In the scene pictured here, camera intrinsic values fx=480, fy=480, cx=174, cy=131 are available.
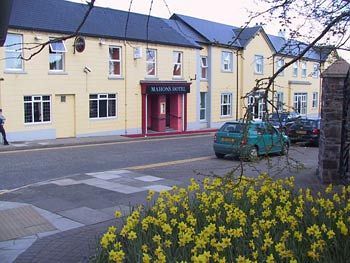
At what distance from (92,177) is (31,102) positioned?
39.6 ft

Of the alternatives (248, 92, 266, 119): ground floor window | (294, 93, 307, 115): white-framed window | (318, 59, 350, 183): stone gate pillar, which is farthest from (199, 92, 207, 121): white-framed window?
(248, 92, 266, 119): ground floor window

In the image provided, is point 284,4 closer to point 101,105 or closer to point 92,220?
point 92,220

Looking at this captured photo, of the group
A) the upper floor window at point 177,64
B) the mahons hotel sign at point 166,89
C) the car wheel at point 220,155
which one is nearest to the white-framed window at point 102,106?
the mahons hotel sign at point 166,89

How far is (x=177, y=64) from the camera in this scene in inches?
1300

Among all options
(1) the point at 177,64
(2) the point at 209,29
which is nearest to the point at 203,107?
(1) the point at 177,64

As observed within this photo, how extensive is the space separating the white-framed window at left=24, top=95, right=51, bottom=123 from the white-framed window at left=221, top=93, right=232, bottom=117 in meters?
16.8

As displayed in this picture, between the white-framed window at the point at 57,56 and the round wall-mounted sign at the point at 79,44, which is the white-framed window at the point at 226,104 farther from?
the white-framed window at the point at 57,56

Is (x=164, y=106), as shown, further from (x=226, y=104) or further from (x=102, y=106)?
(x=226, y=104)

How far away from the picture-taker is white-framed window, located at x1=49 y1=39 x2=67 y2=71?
980 inches

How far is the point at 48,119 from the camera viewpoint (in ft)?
82.1

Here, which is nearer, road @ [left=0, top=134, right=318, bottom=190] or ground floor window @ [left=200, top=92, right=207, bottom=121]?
road @ [left=0, top=134, right=318, bottom=190]

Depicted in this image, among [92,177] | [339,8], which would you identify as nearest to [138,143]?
[92,177]

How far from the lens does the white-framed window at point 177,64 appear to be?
32812mm

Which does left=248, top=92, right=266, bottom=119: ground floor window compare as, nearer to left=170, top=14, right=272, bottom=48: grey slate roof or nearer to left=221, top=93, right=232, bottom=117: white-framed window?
left=170, top=14, right=272, bottom=48: grey slate roof
